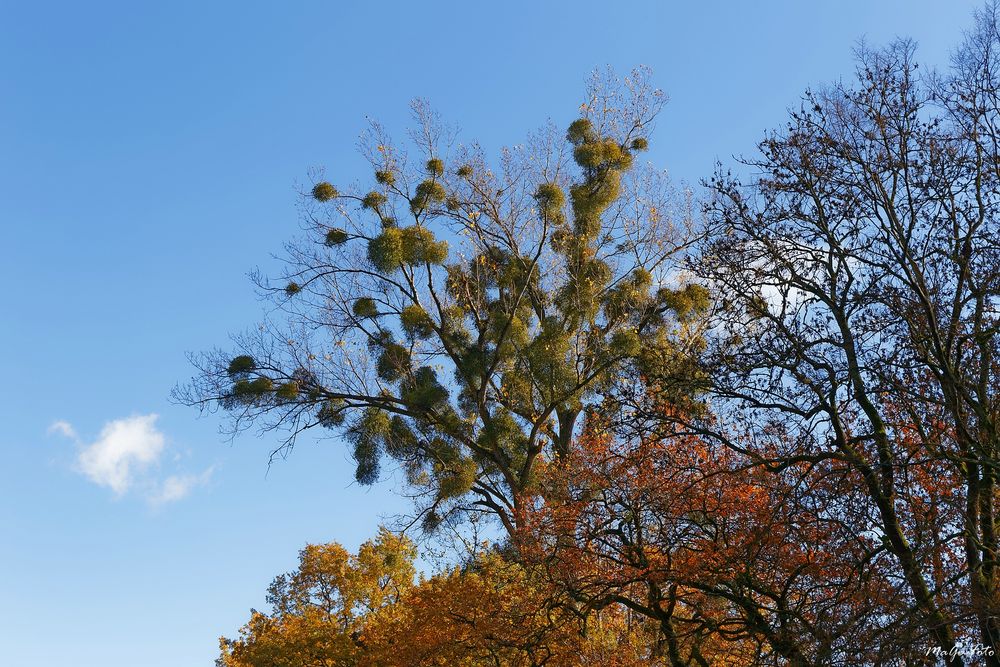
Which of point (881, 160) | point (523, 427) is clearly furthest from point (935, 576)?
point (523, 427)

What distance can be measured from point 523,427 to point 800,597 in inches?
297

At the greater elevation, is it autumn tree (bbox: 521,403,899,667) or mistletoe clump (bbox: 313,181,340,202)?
mistletoe clump (bbox: 313,181,340,202)

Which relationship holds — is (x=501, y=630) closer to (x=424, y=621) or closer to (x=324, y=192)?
(x=424, y=621)

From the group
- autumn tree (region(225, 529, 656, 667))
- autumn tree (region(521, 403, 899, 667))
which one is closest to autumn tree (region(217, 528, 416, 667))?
autumn tree (region(225, 529, 656, 667))

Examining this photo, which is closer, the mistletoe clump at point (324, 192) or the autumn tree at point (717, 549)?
the autumn tree at point (717, 549)

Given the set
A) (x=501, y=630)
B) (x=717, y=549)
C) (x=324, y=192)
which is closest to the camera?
(x=717, y=549)

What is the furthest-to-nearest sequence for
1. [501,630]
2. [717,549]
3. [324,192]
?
A: [324,192] → [501,630] → [717,549]

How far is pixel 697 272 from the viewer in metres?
9.13

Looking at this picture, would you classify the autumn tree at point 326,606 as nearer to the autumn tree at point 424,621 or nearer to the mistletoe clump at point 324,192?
the autumn tree at point 424,621

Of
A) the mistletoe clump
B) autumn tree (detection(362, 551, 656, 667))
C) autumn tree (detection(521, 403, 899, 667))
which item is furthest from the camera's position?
the mistletoe clump

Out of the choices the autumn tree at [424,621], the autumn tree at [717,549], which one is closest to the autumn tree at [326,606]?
the autumn tree at [424,621]

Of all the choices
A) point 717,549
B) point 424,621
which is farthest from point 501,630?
point 717,549

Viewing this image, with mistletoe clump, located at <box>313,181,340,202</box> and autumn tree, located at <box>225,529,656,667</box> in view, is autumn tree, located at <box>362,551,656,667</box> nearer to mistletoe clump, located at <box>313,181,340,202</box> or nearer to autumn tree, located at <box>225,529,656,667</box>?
autumn tree, located at <box>225,529,656,667</box>

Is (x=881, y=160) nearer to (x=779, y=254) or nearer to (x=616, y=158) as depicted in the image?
(x=779, y=254)
